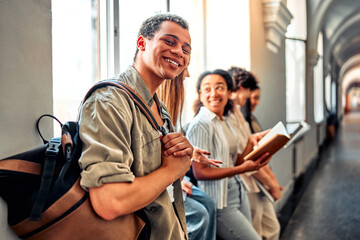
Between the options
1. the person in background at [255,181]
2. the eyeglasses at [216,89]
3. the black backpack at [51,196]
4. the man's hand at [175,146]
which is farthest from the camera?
the person in background at [255,181]

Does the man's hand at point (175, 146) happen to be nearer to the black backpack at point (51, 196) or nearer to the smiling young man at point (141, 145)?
the smiling young man at point (141, 145)

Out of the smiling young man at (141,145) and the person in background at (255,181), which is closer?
the smiling young man at (141,145)

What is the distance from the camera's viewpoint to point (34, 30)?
1.08 m

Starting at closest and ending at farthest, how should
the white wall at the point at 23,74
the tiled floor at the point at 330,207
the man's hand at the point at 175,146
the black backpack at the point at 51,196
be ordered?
1. the black backpack at the point at 51,196
2. the white wall at the point at 23,74
3. the man's hand at the point at 175,146
4. the tiled floor at the point at 330,207

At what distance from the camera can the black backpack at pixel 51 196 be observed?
0.83 meters

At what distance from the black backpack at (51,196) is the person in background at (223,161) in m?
1.20

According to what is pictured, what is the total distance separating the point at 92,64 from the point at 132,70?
2.62 ft

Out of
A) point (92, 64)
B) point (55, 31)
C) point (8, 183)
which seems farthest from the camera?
point (92, 64)

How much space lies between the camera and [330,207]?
4.53 m

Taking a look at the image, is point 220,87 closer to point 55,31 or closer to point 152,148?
point 55,31

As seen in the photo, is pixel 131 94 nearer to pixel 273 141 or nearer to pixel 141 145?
pixel 141 145

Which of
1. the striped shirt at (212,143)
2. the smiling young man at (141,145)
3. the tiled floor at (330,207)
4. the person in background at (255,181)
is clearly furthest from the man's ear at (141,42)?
the tiled floor at (330,207)

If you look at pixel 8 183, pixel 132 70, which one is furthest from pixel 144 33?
pixel 8 183

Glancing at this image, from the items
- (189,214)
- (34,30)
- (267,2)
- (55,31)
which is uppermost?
(267,2)
